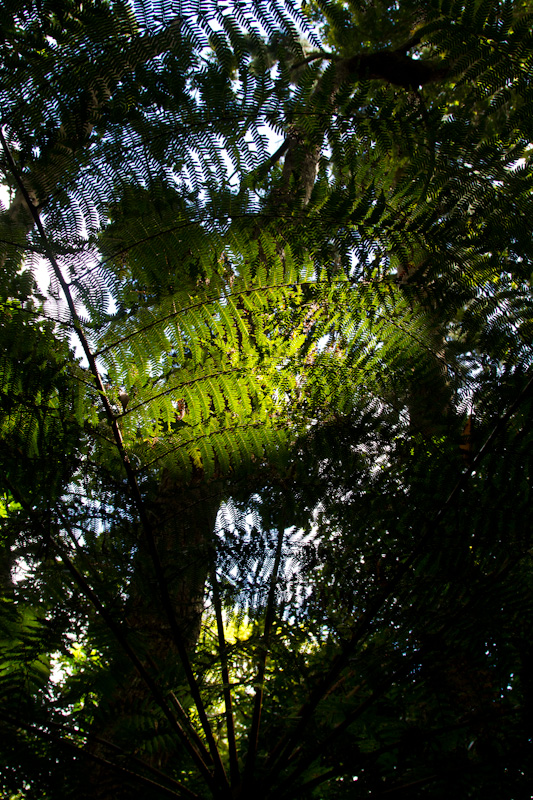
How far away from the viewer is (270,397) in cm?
147

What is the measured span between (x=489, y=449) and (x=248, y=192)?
917 mm

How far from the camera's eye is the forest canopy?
1.09 meters

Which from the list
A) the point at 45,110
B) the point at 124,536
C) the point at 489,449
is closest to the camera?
the point at 45,110

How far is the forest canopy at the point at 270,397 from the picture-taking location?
42.9 inches

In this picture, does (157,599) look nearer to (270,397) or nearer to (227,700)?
(227,700)

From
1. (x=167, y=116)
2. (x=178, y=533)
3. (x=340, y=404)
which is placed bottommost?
(x=178, y=533)

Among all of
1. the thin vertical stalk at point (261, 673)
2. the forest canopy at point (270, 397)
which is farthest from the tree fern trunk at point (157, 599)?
the thin vertical stalk at point (261, 673)

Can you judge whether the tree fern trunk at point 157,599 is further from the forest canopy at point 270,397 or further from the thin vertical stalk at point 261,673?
the thin vertical stalk at point 261,673

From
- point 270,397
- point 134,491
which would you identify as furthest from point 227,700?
point 270,397

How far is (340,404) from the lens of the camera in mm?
1494

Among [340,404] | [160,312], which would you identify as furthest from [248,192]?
[340,404]

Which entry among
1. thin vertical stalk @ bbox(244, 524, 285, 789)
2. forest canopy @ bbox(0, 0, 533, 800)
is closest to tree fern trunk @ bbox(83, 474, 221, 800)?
forest canopy @ bbox(0, 0, 533, 800)

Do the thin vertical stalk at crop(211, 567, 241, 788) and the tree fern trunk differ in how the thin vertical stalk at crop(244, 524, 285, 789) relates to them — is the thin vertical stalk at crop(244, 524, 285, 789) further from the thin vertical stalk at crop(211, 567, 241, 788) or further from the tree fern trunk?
the tree fern trunk

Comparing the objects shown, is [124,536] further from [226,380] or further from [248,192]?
[248,192]
